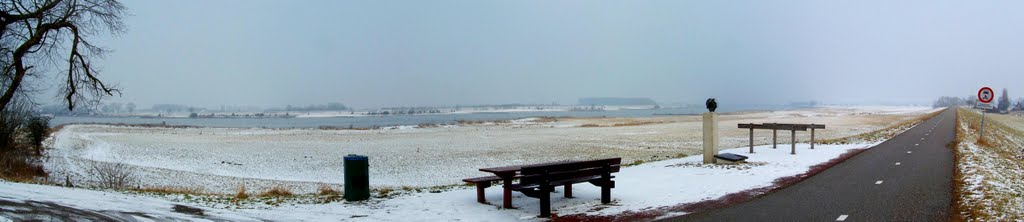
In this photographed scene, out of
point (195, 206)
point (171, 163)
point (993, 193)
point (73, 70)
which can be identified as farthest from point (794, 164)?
point (171, 163)

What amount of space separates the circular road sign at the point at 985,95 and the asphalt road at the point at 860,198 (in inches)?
381

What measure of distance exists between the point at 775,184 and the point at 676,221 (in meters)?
4.67

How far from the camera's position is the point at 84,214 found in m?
8.16

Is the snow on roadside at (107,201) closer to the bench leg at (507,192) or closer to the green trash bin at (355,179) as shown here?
the green trash bin at (355,179)

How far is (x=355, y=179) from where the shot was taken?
34.7ft

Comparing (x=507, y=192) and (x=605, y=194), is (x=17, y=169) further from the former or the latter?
(x=605, y=194)

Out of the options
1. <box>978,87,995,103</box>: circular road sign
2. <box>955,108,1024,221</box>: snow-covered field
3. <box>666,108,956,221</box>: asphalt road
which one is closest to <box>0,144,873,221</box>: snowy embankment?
<box>666,108,956,221</box>: asphalt road

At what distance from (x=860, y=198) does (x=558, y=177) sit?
5117 millimetres

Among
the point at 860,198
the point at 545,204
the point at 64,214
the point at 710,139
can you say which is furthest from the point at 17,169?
the point at 860,198

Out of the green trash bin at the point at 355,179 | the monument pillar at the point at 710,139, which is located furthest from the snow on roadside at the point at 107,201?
the monument pillar at the point at 710,139

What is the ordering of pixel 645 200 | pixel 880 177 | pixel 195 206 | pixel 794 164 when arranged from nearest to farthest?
pixel 195 206
pixel 645 200
pixel 880 177
pixel 794 164

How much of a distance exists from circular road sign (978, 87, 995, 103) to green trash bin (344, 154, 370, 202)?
75.4 ft

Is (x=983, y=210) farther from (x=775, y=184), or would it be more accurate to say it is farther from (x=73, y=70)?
(x=73, y=70)

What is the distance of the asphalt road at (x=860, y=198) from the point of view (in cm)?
871
